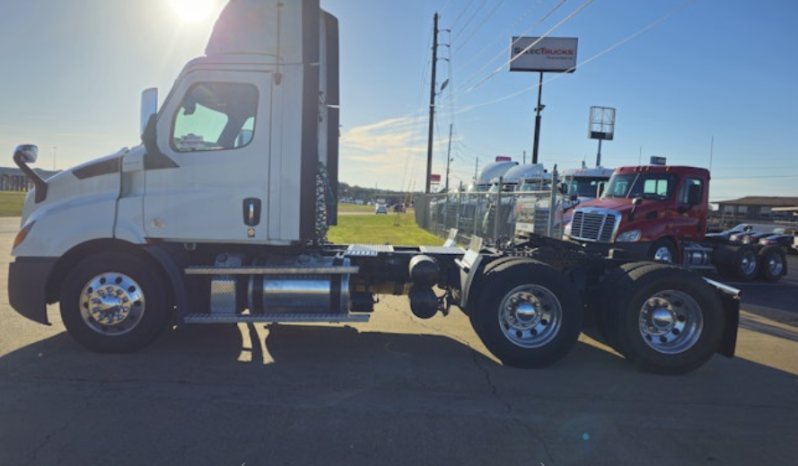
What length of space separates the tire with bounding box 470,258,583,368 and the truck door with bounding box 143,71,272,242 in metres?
2.47

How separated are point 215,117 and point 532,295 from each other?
3.84m

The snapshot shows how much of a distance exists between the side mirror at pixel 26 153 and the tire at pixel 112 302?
1196 millimetres

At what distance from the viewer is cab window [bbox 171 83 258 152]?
16.6 ft

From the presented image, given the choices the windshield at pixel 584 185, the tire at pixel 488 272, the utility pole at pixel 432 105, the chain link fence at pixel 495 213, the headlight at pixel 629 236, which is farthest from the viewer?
the utility pole at pixel 432 105

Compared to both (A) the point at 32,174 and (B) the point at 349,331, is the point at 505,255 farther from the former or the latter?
(A) the point at 32,174

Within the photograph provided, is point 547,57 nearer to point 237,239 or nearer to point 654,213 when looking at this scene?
point 654,213

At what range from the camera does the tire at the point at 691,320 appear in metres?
5.02

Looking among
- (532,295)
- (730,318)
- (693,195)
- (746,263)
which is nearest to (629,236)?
(693,195)

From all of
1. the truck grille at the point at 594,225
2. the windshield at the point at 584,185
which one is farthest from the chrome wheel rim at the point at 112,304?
the windshield at the point at 584,185

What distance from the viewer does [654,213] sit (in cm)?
1104

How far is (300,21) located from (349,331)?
3.66 meters

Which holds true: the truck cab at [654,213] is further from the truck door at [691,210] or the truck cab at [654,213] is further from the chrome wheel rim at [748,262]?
the chrome wheel rim at [748,262]

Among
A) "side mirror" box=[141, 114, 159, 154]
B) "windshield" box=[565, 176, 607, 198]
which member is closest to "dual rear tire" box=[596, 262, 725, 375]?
"side mirror" box=[141, 114, 159, 154]

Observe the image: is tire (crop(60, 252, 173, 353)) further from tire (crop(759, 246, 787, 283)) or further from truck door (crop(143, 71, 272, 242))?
tire (crop(759, 246, 787, 283))
